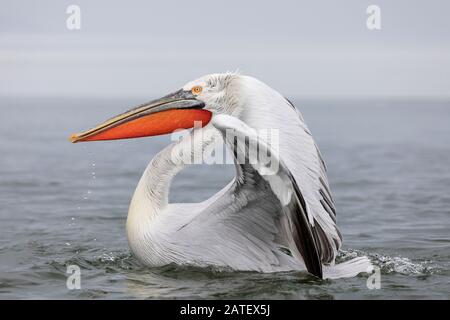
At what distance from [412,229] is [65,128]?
56.8 feet

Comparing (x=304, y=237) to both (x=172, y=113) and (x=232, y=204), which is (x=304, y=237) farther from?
(x=172, y=113)

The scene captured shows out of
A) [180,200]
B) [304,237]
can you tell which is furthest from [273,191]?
[180,200]

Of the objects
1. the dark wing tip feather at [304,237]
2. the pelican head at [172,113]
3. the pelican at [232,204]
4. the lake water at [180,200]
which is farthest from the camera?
the pelican head at [172,113]

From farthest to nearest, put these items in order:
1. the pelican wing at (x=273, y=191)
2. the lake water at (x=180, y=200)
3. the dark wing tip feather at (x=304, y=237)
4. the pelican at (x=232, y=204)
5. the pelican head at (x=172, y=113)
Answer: the pelican head at (x=172, y=113) → the lake water at (x=180, y=200) → the pelican at (x=232, y=204) → the dark wing tip feather at (x=304, y=237) → the pelican wing at (x=273, y=191)

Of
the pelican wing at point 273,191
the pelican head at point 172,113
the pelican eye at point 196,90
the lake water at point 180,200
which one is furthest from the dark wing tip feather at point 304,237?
the pelican eye at point 196,90

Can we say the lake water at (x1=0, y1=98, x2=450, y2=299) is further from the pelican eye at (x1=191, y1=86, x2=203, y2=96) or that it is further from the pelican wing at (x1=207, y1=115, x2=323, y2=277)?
the pelican eye at (x1=191, y1=86, x2=203, y2=96)

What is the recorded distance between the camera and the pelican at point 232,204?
255 inches

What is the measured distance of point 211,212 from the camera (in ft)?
22.0

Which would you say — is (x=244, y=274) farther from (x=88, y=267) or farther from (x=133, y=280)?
(x=88, y=267)

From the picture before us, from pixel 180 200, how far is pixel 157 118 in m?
4.13

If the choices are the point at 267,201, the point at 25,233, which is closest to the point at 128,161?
the point at 25,233

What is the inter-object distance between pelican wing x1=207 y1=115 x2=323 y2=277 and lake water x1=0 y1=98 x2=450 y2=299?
1.00ft

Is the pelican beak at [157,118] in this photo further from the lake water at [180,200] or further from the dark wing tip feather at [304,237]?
the dark wing tip feather at [304,237]

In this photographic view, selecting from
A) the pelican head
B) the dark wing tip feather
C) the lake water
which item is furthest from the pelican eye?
the dark wing tip feather
